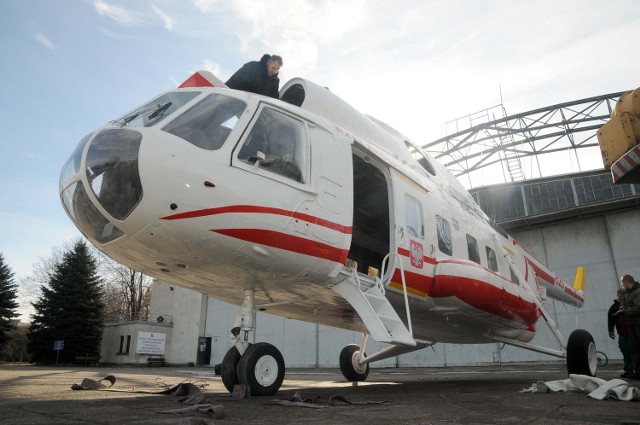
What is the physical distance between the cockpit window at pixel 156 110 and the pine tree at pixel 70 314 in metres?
36.7

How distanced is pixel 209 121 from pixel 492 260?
22.1ft

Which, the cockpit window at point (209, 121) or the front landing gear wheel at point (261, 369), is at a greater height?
the cockpit window at point (209, 121)

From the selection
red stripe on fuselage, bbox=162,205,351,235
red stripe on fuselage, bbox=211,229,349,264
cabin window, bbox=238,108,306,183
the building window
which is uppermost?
cabin window, bbox=238,108,306,183

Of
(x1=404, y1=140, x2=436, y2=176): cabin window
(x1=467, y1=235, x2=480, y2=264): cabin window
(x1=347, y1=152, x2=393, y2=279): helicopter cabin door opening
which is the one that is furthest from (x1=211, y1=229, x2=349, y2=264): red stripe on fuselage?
(x1=404, y1=140, x2=436, y2=176): cabin window

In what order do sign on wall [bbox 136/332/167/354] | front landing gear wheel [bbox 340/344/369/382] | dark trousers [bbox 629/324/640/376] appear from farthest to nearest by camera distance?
1. sign on wall [bbox 136/332/167/354]
2. front landing gear wheel [bbox 340/344/369/382]
3. dark trousers [bbox 629/324/640/376]

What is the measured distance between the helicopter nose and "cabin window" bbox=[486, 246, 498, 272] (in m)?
7.13

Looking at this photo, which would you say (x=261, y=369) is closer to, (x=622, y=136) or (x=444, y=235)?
(x=444, y=235)

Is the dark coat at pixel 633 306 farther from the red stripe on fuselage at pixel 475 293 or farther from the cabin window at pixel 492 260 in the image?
the cabin window at pixel 492 260

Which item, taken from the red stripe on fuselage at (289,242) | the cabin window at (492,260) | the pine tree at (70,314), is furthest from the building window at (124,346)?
the red stripe on fuselage at (289,242)

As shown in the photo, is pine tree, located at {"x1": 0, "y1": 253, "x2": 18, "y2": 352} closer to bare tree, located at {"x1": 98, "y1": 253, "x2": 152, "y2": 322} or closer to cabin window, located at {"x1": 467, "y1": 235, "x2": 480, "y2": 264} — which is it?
bare tree, located at {"x1": 98, "y1": 253, "x2": 152, "y2": 322}

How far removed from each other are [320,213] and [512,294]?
4.64 m

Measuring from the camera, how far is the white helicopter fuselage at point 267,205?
4570mm

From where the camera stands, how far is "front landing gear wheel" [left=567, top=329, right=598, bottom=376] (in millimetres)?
8109

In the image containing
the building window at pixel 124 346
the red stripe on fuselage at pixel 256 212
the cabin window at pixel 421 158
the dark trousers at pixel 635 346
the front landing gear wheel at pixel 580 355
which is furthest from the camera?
the building window at pixel 124 346
